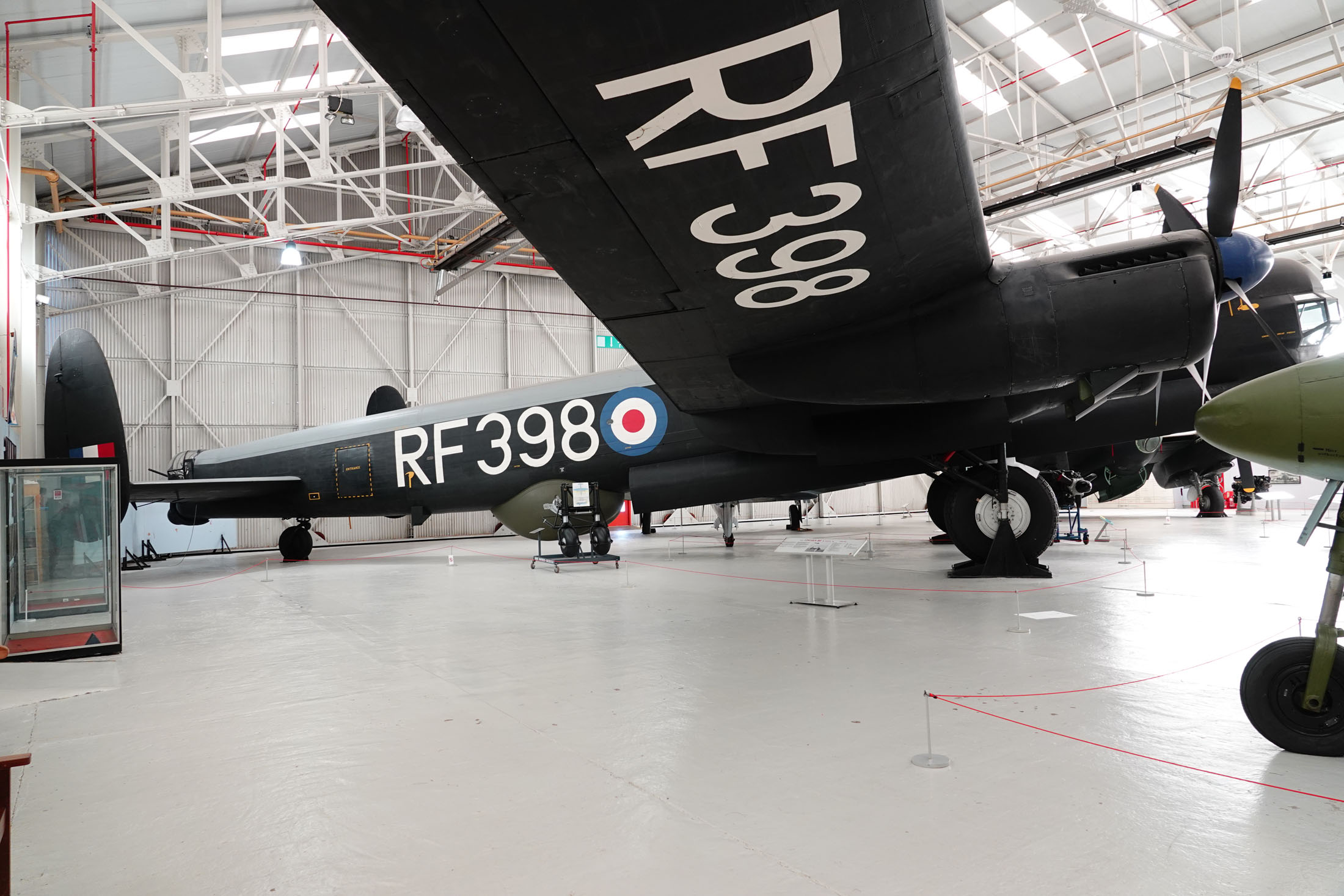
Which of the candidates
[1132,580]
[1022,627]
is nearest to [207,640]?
[1022,627]

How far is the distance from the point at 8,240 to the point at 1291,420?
16104 millimetres

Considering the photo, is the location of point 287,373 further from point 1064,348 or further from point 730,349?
point 1064,348

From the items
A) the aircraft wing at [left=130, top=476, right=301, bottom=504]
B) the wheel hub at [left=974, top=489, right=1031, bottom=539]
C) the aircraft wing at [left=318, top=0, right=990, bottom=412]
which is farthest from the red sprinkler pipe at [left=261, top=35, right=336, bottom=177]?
the wheel hub at [left=974, top=489, right=1031, bottom=539]

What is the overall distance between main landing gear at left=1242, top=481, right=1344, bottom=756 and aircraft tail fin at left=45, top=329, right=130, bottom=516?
12094 mm

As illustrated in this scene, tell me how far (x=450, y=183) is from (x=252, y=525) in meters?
12.7

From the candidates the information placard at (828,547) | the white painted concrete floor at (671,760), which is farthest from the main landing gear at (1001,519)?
the information placard at (828,547)

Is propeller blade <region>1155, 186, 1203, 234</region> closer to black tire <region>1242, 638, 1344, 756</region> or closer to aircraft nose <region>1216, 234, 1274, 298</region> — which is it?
aircraft nose <region>1216, 234, 1274, 298</region>

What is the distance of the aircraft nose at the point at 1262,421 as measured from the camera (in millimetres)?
3275

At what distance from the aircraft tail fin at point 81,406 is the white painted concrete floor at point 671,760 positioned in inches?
174

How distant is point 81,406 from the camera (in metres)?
10.2

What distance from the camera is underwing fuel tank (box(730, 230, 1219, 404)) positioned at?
215 inches

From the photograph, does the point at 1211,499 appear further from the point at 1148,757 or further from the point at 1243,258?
the point at 1148,757

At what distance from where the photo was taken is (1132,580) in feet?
28.6

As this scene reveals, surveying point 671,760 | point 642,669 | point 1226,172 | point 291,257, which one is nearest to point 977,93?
point 1226,172
